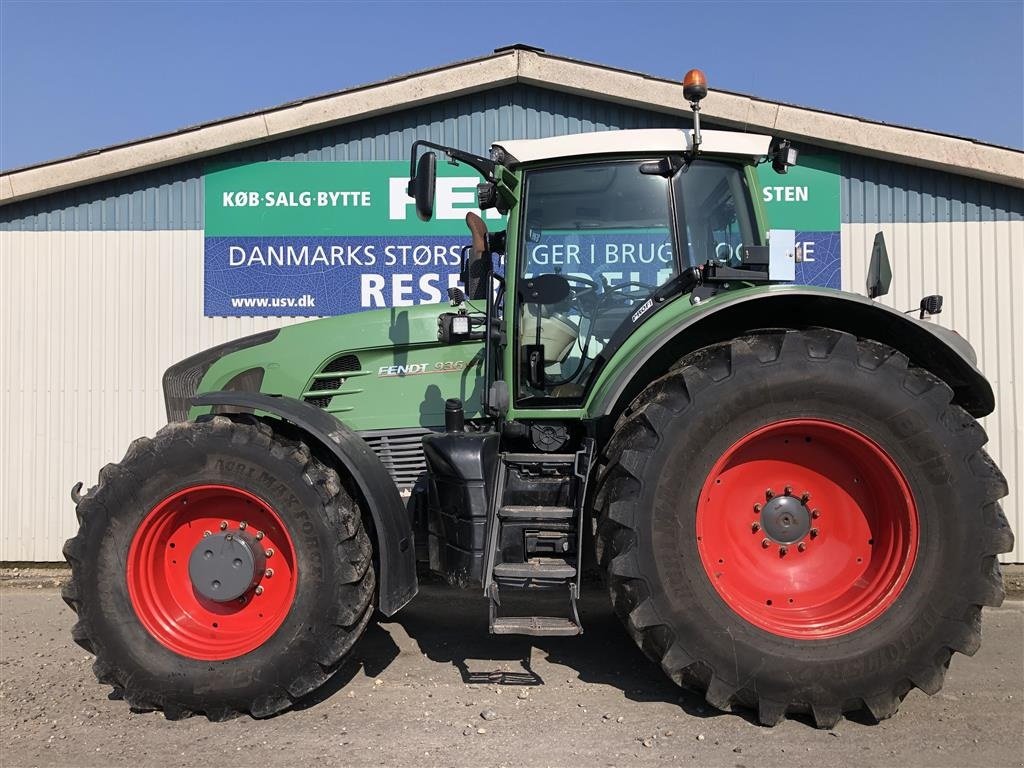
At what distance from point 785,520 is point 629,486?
0.71m

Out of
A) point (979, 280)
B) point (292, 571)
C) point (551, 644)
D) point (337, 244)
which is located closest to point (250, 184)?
point (337, 244)

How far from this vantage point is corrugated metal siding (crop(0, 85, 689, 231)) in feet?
19.3

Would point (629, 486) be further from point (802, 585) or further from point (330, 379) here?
point (330, 379)

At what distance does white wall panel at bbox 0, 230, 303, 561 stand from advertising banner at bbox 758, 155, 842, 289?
4.28 m

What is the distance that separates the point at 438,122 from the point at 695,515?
4.41 m

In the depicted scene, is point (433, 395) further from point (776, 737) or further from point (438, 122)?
point (438, 122)

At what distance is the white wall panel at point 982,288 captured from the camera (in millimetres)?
5531

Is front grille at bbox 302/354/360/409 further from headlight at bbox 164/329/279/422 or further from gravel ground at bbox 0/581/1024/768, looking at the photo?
gravel ground at bbox 0/581/1024/768

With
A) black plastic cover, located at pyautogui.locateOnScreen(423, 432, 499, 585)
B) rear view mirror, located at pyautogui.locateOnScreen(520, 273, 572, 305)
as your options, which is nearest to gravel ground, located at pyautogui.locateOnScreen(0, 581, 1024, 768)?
black plastic cover, located at pyautogui.locateOnScreen(423, 432, 499, 585)

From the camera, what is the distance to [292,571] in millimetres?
2996

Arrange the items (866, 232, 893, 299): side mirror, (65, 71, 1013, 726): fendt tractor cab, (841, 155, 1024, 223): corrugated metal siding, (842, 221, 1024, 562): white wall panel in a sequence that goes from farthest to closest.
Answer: (841, 155, 1024, 223): corrugated metal siding < (842, 221, 1024, 562): white wall panel < (866, 232, 893, 299): side mirror < (65, 71, 1013, 726): fendt tractor cab

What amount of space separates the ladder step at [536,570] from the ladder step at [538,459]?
431 millimetres

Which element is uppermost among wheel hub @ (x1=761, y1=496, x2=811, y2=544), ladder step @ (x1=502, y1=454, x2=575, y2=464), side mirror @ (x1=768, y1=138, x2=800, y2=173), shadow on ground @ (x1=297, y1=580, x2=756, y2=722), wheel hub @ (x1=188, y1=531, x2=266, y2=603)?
side mirror @ (x1=768, y1=138, x2=800, y2=173)

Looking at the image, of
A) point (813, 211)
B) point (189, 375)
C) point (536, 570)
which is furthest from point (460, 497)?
point (813, 211)
